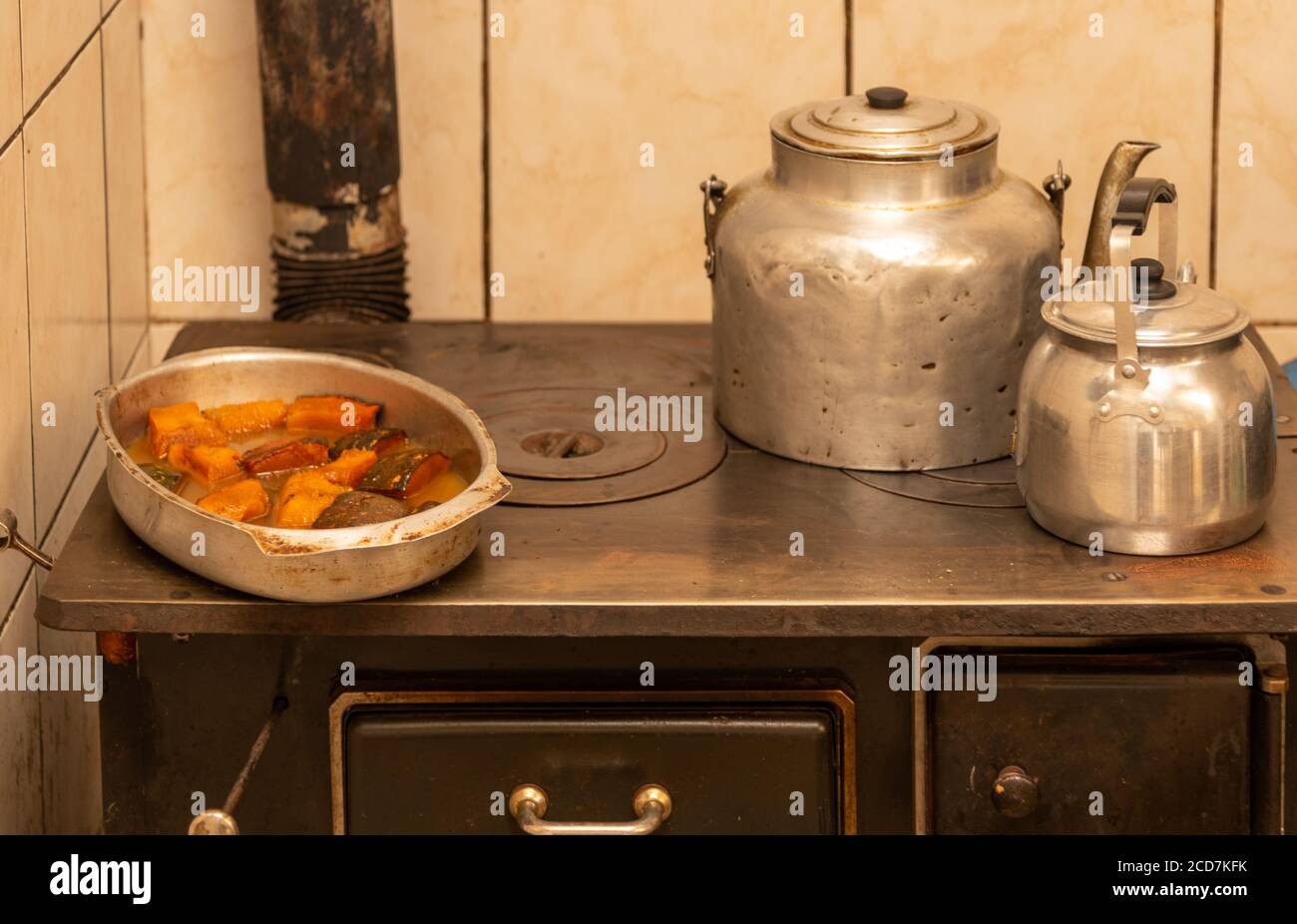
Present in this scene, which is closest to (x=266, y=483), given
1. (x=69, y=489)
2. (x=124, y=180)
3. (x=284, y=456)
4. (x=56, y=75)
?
(x=284, y=456)

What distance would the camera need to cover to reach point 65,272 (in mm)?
1913

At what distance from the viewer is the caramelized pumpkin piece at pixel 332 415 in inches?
69.7

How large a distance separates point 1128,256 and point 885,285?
24 centimetres

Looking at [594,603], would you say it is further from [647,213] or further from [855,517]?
[647,213]

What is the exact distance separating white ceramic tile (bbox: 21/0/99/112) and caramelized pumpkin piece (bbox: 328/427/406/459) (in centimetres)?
42

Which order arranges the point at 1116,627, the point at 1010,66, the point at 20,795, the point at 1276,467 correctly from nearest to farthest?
the point at 1116,627
the point at 1276,467
the point at 20,795
the point at 1010,66

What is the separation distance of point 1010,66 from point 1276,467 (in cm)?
81

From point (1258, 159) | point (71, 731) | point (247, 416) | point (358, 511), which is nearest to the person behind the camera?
point (358, 511)

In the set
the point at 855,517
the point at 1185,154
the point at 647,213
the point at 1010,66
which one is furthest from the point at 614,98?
the point at 855,517

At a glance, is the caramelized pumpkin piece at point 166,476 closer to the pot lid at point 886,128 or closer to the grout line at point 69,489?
the grout line at point 69,489

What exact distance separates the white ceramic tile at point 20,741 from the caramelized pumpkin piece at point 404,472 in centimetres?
38

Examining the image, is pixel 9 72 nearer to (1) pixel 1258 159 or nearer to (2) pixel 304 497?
(2) pixel 304 497

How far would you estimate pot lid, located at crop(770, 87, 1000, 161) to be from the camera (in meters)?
1.74

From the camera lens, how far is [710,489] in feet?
5.76
